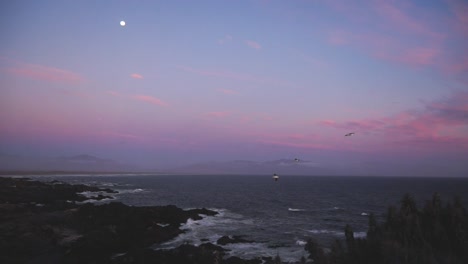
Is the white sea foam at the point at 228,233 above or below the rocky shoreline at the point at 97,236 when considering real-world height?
below

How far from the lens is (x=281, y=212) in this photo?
258 ft

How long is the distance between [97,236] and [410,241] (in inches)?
1370

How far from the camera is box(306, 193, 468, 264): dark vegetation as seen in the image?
2306 cm

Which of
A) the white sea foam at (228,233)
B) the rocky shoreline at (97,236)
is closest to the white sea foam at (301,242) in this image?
the white sea foam at (228,233)

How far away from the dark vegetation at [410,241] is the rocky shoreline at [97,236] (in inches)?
435

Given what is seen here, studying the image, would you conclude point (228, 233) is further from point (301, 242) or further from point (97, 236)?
point (97, 236)

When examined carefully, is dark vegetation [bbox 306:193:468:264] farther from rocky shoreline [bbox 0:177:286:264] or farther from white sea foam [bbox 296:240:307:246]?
white sea foam [bbox 296:240:307:246]

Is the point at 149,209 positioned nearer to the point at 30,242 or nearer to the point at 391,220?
the point at 30,242

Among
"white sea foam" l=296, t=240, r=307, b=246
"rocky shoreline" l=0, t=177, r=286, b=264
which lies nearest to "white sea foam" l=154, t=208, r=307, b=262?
"white sea foam" l=296, t=240, r=307, b=246

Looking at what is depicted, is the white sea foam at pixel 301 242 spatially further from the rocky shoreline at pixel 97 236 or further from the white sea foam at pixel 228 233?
the rocky shoreline at pixel 97 236

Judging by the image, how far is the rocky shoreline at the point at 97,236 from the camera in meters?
35.0

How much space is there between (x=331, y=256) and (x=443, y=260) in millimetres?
7652

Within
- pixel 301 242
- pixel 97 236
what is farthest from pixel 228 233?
pixel 97 236

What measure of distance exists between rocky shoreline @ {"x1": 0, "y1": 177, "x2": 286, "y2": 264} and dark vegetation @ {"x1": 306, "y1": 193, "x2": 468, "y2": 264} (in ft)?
36.2
